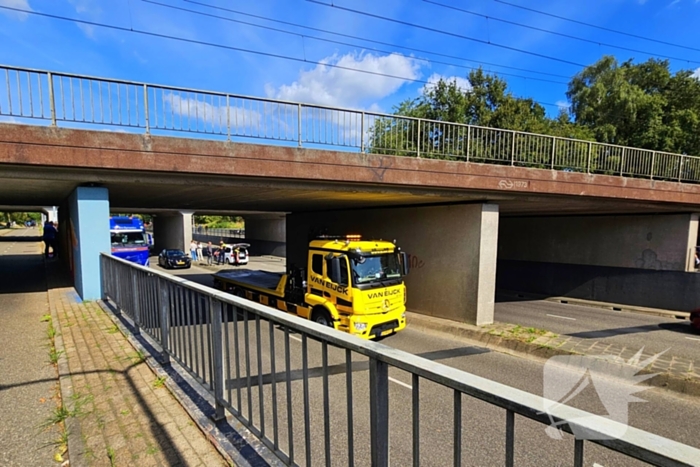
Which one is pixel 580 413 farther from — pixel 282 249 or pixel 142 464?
pixel 282 249

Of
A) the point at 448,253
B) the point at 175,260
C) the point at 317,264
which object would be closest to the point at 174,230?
the point at 175,260

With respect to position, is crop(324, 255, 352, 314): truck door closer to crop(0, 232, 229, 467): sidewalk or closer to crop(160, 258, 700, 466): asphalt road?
crop(160, 258, 700, 466): asphalt road

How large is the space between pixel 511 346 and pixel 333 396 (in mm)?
5023

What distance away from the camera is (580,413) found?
1.12 metres

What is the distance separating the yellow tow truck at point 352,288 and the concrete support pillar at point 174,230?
888 inches

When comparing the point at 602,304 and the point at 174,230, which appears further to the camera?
the point at 174,230

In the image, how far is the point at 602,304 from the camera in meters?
15.3

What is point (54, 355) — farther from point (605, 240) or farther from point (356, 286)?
point (605, 240)

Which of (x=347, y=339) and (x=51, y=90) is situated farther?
(x=51, y=90)

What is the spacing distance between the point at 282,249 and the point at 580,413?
34.2 metres

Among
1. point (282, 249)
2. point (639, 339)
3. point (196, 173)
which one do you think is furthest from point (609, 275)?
point (282, 249)

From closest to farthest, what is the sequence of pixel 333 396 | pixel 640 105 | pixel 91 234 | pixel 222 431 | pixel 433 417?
pixel 222 431 → pixel 433 417 → pixel 333 396 → pixel 91 234 → pixel 640 105

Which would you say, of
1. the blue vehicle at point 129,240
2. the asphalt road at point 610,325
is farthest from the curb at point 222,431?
the blue vehicle at point 129,240

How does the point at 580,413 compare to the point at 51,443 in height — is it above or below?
above
